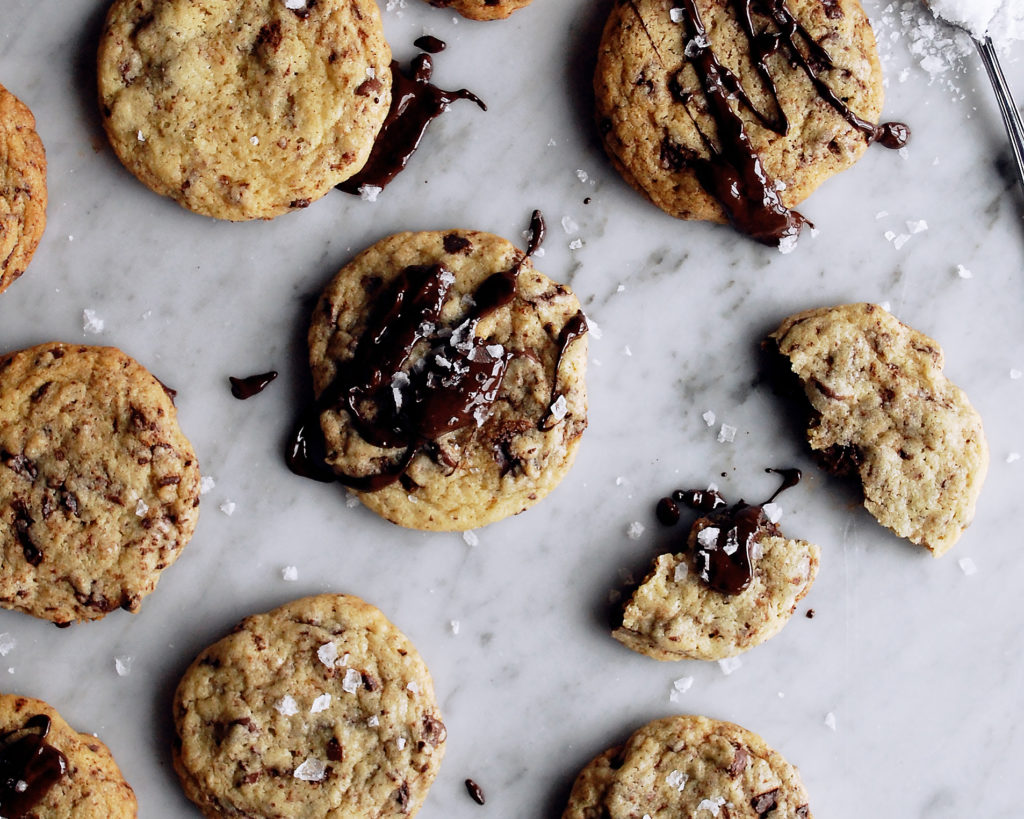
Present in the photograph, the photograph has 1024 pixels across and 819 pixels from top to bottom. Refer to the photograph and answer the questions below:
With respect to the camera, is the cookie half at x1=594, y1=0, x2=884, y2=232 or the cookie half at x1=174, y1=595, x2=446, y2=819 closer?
the cookie half at x1=174, y1=595, x2=446, y2=819

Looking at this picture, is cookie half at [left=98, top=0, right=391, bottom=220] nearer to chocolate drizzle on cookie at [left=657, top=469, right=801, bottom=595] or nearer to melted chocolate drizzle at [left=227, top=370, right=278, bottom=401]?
melted chocolate drizzle at [left=227, top=370, right=278, bottom=401]

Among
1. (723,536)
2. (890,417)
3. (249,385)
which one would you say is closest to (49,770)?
(249,385)

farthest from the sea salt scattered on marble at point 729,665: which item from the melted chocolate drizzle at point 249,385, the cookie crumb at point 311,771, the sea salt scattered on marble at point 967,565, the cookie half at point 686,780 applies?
the melted chocolate drizzle at point 249,385

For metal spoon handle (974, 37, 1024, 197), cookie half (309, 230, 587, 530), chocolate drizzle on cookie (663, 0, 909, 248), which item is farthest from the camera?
metal spoon handle (974, 37, 1024, 197)

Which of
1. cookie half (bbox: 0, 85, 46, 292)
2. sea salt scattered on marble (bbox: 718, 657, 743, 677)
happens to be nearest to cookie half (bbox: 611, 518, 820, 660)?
sea salt scattered on marble (bbox: 718, 657, 743, 677)

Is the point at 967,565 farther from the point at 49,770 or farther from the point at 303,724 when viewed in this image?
the point at 49,770

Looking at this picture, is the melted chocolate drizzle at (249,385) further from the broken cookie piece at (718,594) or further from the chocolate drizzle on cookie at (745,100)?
the chocolate drizzle on cookie at (745,100)
